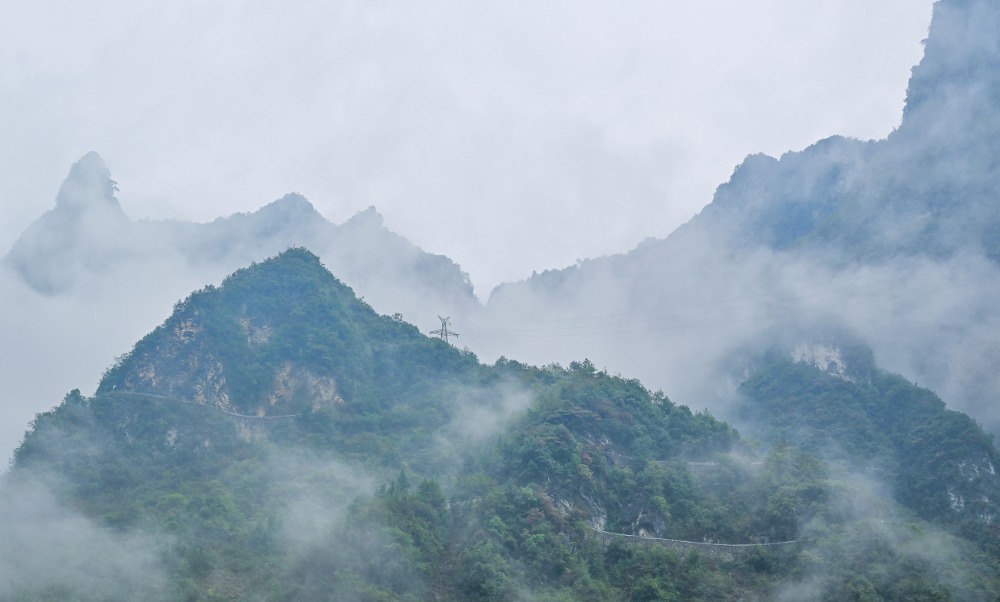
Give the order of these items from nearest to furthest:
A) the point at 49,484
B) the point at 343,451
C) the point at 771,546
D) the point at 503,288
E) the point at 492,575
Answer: the point at 492,575 → the point at 771,546 → the point at 49,484 → the point at 343,451 → the point at 503,288

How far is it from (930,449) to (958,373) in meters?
9.53

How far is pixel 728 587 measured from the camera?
124 ft

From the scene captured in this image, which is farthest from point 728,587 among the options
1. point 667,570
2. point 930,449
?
point 930,449

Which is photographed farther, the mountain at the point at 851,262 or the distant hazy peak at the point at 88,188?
the distant hazy peak at the point at 88,188

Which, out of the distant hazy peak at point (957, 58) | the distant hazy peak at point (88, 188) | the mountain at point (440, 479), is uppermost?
the distant hazy peak at point (957, 58)

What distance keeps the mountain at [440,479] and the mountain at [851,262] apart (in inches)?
172

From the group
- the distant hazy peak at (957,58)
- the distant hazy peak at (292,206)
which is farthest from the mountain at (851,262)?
the distant hazy peak at (292,206)

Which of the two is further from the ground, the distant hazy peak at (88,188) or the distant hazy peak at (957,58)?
the distant hazy peak at (957,58)

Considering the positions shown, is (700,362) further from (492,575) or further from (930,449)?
(492,575)

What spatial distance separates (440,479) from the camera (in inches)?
1809

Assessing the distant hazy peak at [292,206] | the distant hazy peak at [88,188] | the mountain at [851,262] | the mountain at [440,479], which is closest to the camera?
the mountain at [440,479]

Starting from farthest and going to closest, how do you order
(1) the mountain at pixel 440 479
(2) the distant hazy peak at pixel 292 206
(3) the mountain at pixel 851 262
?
(2) the distant hazy peak at pixel 292 206 → (3) the mountain at pixel 851 262 → (1) the mountain at pixel 440 479

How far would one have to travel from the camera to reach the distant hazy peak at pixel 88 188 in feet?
234

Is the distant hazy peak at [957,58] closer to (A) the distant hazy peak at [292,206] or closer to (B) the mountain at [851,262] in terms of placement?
(B) the mountain at [851,262]
